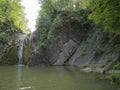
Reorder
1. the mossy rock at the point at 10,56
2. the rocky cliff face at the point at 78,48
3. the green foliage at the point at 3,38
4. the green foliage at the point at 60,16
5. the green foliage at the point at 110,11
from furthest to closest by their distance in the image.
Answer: the green foliage at the point at 3,38, the mossy rock at the point at 10,56, the green foliage at the point at 60,16, the rocky cliff face at the point at 78,48, the green foliage at the point at 110,11

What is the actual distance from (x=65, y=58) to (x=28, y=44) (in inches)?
324

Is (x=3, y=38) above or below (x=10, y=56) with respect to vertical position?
above

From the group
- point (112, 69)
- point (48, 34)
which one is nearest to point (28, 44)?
point (48, 34)

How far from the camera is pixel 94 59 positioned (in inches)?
968

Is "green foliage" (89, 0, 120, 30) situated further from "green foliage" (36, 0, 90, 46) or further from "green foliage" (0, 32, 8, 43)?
"green foliage" (0, 32, 8, 43)

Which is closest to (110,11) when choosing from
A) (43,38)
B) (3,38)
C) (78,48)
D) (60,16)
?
(78,48)

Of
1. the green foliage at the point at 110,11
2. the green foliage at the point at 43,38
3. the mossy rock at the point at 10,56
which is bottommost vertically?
the mossy rock at the point at 10,56

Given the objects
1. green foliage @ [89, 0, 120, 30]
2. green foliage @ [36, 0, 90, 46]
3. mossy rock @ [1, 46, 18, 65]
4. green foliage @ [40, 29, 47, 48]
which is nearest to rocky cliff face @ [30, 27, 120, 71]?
green foliage @ [40, 29, 47, 48]

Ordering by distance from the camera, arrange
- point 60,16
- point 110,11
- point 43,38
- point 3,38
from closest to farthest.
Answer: point 110,11, point 60,16, point 43,38, point 3,38

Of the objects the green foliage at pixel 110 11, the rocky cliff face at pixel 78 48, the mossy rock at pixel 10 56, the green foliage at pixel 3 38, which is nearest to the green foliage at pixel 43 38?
the rocky cliff face at pixel 78 48

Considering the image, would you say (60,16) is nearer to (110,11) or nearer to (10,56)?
(10,56)

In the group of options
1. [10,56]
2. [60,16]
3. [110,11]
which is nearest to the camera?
[110,11]

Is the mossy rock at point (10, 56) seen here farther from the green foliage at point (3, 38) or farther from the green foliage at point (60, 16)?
the green foliage at point (60, 16)

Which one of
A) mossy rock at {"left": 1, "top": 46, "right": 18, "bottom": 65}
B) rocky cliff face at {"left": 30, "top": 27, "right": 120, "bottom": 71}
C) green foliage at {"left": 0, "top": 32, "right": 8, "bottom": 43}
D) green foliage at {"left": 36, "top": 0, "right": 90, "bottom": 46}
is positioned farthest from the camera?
green foliage at {"left": 0, "top": 32, "right": 8, "bottom": 43}
